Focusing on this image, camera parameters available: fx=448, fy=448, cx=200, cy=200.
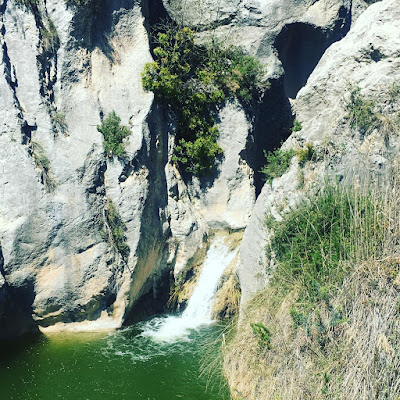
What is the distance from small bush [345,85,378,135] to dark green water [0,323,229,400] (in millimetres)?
5714

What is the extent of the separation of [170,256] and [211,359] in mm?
3879

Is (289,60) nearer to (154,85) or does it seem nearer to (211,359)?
(154,85)

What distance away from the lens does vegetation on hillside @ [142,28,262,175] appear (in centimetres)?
1316

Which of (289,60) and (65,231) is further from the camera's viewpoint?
(289,60)

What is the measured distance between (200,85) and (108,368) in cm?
840

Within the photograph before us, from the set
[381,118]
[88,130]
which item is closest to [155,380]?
[88,130]

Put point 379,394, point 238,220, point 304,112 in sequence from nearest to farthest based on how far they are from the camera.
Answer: point 379,394 → point 304,112 → point 238,220

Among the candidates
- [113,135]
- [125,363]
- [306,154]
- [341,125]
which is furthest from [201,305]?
[341,125]

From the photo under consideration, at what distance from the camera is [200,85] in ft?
44.6

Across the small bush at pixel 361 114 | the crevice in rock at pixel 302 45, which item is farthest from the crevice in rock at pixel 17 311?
the crevice in rock at pixel 302 45

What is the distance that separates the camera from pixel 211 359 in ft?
30.2

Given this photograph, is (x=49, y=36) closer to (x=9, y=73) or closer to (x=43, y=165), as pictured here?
(x=9, y=73)

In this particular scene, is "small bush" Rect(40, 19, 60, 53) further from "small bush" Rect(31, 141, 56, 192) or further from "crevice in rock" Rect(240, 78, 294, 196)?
"crevice in rock" Rect(240, 78, 294, 196)

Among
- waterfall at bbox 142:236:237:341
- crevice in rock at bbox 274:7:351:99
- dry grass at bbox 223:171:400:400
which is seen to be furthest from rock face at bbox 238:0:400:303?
crevice in rock at bbox 274:7:351:99
